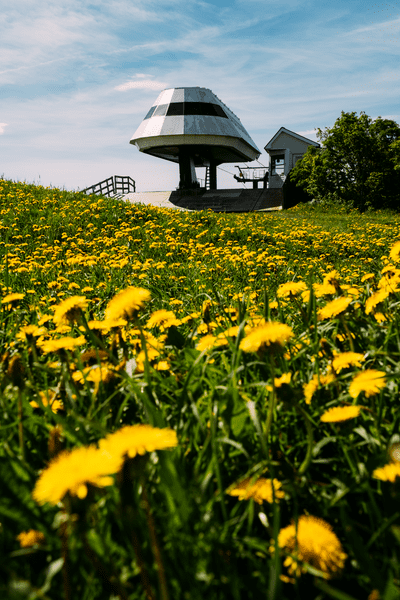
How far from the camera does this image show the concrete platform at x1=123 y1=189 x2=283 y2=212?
70.9 feet

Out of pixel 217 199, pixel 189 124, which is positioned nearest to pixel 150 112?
pixel 189 124

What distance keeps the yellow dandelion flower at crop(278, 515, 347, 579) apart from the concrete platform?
794 inches

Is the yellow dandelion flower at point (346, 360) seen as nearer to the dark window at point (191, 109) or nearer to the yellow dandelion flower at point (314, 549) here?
the yellow dandelion flower at point (314, 549)

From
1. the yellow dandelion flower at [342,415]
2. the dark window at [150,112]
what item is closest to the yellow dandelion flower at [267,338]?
the yellow dandelion flower at [342,415]

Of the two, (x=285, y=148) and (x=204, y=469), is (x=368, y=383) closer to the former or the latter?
(x=204, y=469)

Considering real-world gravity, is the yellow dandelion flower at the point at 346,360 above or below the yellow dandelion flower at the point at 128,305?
below

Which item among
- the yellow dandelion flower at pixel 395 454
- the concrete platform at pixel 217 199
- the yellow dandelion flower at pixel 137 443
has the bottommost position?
the yellow dandelion flower at pixel 395 454

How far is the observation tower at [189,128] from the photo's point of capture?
26300 millimetres

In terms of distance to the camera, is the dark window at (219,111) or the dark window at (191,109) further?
the dark window at (219,111)

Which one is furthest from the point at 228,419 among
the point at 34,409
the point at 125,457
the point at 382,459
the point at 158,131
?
the point at 158,131

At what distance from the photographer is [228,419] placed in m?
1.01

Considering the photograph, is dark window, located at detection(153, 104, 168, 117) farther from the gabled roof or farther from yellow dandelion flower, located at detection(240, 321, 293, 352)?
yellow dandelion flower, located at detection(240, 321, 293, 352)

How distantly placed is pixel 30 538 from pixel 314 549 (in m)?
0.48

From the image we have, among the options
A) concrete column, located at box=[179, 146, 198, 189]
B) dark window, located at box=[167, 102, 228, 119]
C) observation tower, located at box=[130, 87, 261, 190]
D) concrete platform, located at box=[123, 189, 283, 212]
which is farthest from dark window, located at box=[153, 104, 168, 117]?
concrete platform, located at box=[123, 189, 283, 212]
